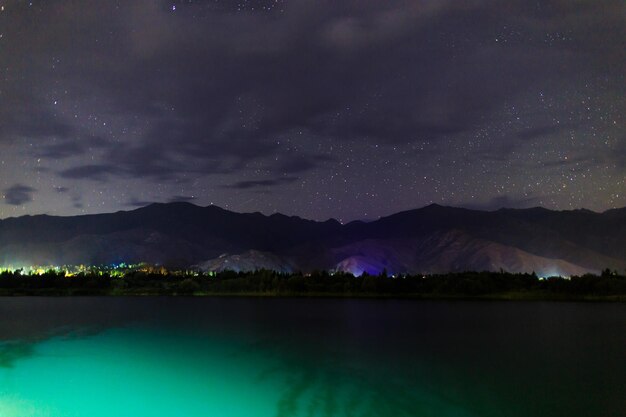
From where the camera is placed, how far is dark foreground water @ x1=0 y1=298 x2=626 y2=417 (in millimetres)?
15867

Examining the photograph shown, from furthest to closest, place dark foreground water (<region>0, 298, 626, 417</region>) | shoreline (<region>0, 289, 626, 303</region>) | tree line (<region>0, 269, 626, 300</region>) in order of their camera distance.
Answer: tree line (<region>0, 269, 626, 300</region>) → shoreline (<region>0, 289, 626, 303</region>) → dark foreground water (<region>0, 298, 626, 417</region>)

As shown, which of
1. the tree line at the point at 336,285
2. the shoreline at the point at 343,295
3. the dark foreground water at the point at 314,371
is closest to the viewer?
the dark foreground water at the point at 314,371

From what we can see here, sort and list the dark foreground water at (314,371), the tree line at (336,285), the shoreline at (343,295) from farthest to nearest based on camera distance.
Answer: the tree line at (336,285), the shoreline at (343,295), the dark foreground water at (314,371)

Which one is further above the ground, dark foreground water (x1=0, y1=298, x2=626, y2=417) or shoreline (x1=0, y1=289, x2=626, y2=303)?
dark foreground water (x1=0, y1=298, x2=626, y2=417)

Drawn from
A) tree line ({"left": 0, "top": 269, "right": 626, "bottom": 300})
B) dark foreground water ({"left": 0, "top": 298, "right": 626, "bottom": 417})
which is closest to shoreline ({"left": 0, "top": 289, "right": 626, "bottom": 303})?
tree line ({"left": 0, "top": 269, "right": 626, "bottom": 300})

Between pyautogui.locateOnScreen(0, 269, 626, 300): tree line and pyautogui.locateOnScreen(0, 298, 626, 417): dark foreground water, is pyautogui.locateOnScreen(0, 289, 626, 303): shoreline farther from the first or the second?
pyautogui.locateOnScreen(0, 298, 626, 417): dark foreground water

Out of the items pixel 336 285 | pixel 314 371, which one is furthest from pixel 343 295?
pixel 314 371

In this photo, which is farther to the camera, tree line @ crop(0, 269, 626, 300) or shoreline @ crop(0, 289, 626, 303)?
tree line @ crop(0, 269, 626, 300)

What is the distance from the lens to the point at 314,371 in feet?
73.2

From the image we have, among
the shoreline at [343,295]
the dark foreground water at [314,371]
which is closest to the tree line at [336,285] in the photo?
the shoreline at [343,295]

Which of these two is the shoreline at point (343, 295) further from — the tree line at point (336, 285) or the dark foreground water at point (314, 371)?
the dark foreground water at point (314, 371)

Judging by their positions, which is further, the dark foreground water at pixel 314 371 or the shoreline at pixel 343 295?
the shoreline at pixel 343 295

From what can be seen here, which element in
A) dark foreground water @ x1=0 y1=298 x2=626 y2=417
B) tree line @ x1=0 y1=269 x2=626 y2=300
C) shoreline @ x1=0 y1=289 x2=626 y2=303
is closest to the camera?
dark foreground water @ x1=0 y1=298 x2=626 y2=417

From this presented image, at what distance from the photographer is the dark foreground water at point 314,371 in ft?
52.1
